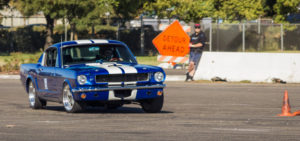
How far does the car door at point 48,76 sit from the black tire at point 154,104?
179 centimetres

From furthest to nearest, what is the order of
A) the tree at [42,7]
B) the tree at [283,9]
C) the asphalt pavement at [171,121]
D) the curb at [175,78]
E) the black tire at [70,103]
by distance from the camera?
the tree at [283,9] → the tree at [42,7] → the curb at [175,78] → the black tire at [70,103] → the asphalt pavement at [171,121]

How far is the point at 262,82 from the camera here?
74.7 ft

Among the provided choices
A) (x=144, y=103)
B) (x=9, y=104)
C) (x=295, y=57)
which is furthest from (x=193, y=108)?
(x=295, y=57)

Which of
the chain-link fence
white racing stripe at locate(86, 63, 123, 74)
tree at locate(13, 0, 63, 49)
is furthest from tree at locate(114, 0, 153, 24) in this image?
white racing stripe at locate(86, 63, 123, 74)

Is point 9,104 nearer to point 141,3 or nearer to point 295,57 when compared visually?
point 295,57

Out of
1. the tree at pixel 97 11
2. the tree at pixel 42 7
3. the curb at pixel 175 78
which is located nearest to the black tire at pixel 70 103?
the curb at pixel 175 78

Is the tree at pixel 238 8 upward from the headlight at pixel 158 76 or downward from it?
upward

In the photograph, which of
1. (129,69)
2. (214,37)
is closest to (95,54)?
(129,69)

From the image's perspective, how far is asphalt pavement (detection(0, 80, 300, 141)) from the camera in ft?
30.7

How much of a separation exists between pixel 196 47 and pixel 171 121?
469 inches

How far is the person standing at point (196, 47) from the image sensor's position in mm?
22969

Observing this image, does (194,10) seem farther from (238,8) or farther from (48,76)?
(48,76)

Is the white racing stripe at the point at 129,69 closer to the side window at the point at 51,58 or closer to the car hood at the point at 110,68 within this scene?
the car hood at the point at 110,68

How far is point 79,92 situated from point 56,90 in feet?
4.40
